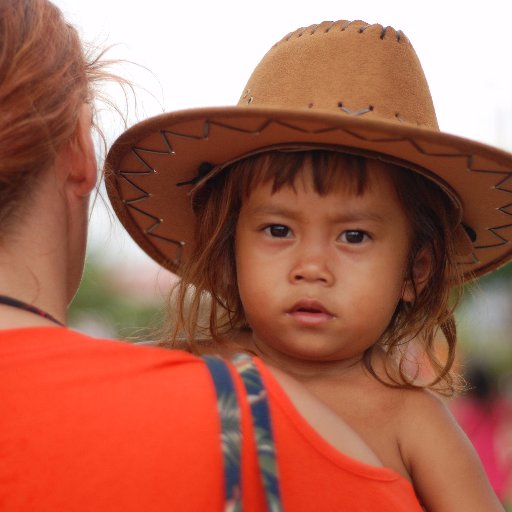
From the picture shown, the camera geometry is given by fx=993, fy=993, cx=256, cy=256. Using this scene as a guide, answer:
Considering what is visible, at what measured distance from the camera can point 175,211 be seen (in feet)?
8.01

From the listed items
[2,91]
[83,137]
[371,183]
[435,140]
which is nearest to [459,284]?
[371,183]

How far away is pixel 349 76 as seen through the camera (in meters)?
2.11

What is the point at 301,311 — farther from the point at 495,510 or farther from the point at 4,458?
the point at 4,458

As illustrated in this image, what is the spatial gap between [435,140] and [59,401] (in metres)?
0.90

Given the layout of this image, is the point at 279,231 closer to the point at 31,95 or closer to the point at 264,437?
the point at 31,95

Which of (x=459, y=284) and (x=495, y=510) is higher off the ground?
(x=459, y=284)

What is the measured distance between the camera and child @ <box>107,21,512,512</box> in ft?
6.72

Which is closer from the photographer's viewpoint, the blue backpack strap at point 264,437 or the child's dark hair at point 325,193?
the blue backpack strap at point 264,437

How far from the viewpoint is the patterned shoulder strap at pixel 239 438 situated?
4.38ft

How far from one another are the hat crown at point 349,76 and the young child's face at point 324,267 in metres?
0.14

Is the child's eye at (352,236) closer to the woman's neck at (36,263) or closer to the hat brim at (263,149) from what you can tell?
the hat brim at (263,149)

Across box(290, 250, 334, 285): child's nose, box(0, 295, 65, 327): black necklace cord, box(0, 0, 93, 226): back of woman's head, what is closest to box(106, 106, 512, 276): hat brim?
box(290, 250, 334, 285): child's nose

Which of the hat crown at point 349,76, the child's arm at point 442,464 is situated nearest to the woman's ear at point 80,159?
the hat crown at point 349,76

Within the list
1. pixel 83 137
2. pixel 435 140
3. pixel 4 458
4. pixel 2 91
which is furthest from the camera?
pixel 435 140
